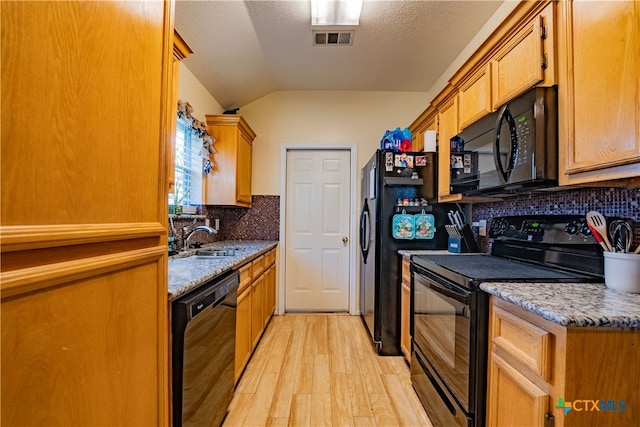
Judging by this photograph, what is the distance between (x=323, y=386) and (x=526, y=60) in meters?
2.27

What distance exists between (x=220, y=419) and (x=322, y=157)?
282cm

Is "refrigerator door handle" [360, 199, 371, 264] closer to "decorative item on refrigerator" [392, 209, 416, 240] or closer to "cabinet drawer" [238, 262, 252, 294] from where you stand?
"decorative item on refrigerator" [392, 209, 416, 240]

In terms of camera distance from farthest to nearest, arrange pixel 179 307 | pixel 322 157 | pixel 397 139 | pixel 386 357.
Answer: pixel 322 157 → pixel 397 139 → pixel 386 357 → pixel 179 307

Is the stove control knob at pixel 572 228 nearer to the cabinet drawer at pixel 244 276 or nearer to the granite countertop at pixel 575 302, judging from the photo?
the granite countertop at pixel 575 302

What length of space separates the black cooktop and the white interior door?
1828 millimetres

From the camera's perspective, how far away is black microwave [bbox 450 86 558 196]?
1259mm

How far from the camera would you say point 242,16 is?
2.19m

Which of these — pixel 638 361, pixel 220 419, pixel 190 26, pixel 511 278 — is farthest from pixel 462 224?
pixel 190 26

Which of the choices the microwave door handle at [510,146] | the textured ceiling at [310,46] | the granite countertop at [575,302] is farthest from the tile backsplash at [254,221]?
the granite countertop at [575,302]

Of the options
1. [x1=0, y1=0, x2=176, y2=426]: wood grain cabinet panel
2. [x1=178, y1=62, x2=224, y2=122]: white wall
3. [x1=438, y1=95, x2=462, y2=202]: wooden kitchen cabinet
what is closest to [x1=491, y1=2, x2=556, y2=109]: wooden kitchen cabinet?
[x1=438, y1=95, x2=462, y2=202]: wooden kitchen cabinet

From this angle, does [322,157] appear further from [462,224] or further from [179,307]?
[179,307]

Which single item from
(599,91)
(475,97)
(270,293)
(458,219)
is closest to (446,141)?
(475,97)

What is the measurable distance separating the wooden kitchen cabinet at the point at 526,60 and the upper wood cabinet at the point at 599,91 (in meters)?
0.06

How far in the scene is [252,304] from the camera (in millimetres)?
2318
